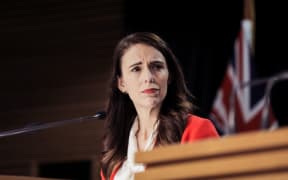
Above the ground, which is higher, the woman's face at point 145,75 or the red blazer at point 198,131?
the woman's face at point 145,75

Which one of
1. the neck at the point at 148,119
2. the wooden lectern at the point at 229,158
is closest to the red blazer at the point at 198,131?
the neck at the point at 148,119

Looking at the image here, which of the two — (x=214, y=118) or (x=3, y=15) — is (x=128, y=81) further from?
(x=3, y=15)

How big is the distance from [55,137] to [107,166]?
4.00m

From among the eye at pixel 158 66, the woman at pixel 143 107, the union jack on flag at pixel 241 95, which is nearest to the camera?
the woman at pixel 143 107

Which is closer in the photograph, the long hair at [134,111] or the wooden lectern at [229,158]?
the wooden lectern at [229,158]

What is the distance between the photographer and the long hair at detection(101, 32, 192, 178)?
7.63 feet

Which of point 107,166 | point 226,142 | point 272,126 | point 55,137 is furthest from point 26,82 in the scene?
point 226,142

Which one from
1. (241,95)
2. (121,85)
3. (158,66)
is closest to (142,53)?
(158,66)

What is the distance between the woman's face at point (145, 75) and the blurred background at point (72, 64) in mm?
3086

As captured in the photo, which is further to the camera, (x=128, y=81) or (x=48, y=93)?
(x=48, y=93)

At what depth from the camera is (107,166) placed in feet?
8.11

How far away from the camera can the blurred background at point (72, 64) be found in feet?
18.3

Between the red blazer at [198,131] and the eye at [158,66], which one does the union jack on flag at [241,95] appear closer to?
the eye at [158,66]

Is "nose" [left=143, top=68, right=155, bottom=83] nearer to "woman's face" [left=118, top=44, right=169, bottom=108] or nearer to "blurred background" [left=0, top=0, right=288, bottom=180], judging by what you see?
"woman's face" [left=118, top=44, right=169, bottom=108]
